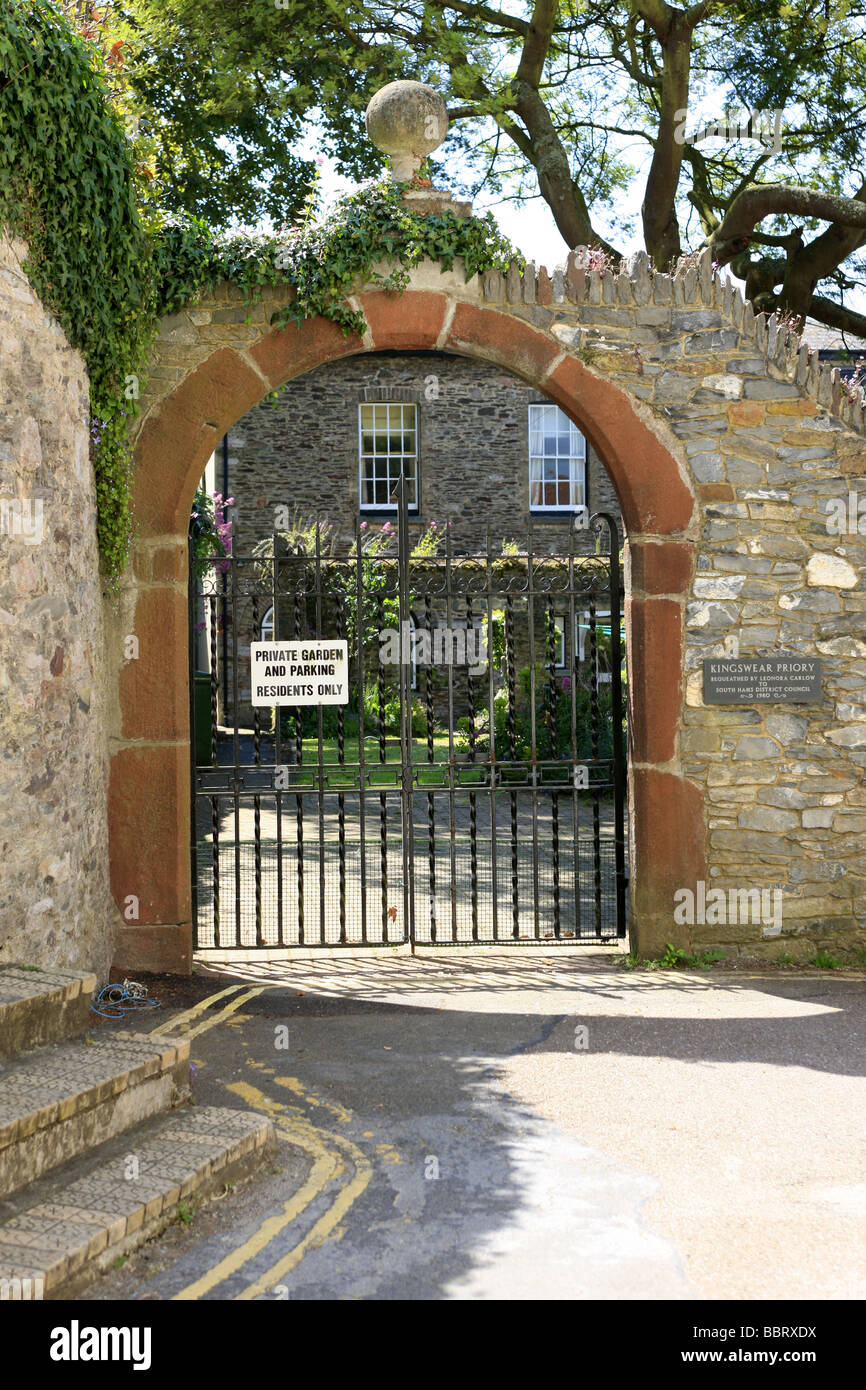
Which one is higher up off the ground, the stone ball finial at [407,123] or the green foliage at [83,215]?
the stone ball finial at [407,123]

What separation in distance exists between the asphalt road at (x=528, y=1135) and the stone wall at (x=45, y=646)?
0.76m

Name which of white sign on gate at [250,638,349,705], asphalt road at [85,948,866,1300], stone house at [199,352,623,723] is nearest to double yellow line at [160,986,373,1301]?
asphalt road at [85,948,866,1300]

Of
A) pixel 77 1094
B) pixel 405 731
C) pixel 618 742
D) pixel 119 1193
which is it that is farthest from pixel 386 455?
pixel 119 1193

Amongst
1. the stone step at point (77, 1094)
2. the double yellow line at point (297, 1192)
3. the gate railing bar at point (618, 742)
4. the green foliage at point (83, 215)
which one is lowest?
the double yellow line at point (297, 1192)

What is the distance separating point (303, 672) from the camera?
6.95 metres

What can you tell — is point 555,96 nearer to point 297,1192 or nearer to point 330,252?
point 330,252

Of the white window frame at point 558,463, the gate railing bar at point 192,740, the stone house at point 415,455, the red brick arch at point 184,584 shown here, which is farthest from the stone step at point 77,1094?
the white window frame at point 558,463

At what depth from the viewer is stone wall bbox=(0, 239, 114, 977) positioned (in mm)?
5105

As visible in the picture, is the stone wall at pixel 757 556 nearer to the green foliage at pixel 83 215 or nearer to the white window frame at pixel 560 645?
the green foliage at pixel 83 215

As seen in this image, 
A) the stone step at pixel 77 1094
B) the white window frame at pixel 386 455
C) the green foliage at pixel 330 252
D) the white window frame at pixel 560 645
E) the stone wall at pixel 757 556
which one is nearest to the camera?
the stone step at pixel 77 1094

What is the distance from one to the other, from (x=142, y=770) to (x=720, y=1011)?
10.5 feet

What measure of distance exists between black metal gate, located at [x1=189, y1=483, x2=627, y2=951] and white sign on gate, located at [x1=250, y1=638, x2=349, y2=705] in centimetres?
12

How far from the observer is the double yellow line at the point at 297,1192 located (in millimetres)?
3355

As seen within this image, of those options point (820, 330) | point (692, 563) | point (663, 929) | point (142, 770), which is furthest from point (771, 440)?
point (820, 330)
